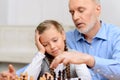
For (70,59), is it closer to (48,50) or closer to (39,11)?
(48,50)

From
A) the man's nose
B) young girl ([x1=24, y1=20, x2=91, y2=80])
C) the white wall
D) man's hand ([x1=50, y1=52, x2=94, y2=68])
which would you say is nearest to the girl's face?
young girl ([x1=24, y1=20, x2=91, y2=80])

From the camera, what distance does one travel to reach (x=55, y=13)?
2580mm

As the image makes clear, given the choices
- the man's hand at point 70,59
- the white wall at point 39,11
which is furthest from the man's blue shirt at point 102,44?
the white wall at point 39,11

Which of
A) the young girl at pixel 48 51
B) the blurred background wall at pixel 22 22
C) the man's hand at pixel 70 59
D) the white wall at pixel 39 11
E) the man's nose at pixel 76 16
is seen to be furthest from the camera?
the blurred background wall at pixel 22 22

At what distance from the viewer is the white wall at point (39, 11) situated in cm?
A: 227

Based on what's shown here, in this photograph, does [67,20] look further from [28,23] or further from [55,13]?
[28,23]

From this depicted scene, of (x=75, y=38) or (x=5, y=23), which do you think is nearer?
(x=75, y=38)

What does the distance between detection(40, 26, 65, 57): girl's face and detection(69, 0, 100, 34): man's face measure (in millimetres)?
129

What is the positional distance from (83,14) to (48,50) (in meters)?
0.31

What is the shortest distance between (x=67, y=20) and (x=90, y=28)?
741 mm

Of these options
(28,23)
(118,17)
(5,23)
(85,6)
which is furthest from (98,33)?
(5,23)

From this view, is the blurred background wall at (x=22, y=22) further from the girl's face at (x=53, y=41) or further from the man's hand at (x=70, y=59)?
the man's hand at (x=70, y=59)

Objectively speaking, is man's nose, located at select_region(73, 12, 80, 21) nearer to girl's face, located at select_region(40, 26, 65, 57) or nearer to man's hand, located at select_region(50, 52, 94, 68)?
girl's face, located at select_region(40, 26, 65, 57)

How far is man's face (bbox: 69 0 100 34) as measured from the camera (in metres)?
1.74
